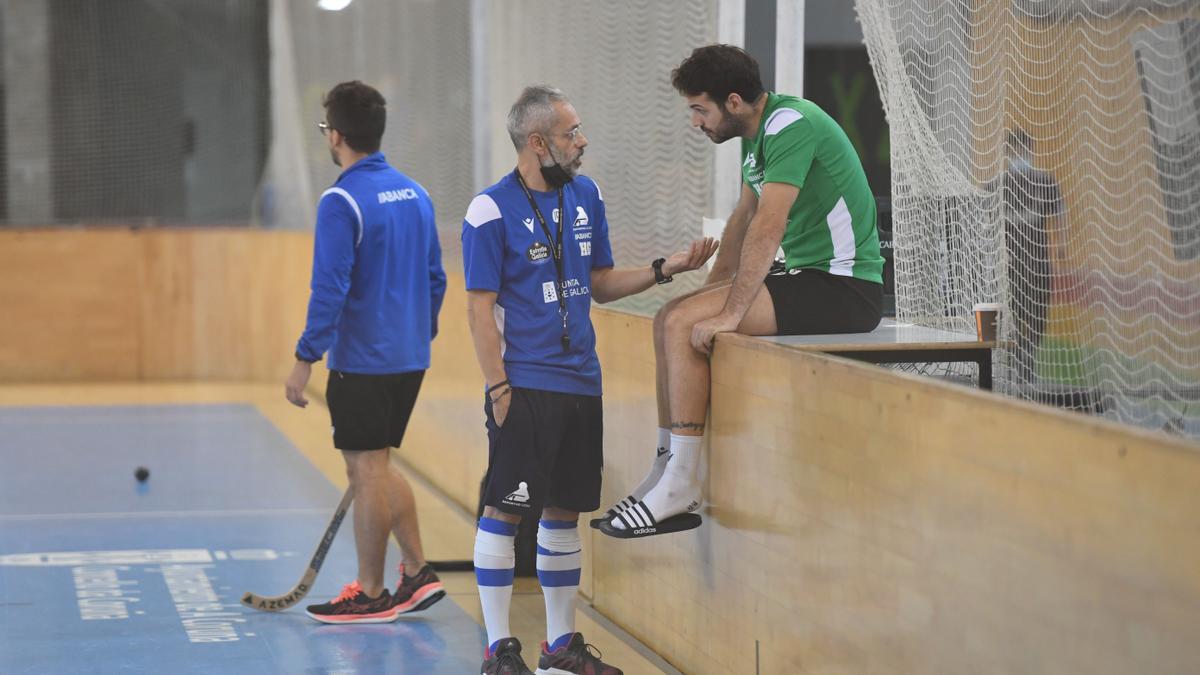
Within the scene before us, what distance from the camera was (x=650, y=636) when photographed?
4.94 m

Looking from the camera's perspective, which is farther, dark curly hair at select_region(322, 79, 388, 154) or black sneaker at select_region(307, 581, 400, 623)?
black sneaker at select_region(307, 581, 400, 623)

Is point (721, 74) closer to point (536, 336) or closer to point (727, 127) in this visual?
point (727, 127)

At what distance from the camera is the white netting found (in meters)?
3.39

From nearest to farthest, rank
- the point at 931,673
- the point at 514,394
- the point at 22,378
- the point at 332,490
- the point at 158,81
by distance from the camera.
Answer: the point at 931,673 < the point at 514,394 < the point at 332,490 < the point at 22,378 < the point at 158,81

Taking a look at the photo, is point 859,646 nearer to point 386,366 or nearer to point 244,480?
point 386,366

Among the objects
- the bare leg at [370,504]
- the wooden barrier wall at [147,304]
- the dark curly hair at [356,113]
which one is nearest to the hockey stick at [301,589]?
the bare leg at [370,504]

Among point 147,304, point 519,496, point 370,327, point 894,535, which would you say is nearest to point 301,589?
point 370,327

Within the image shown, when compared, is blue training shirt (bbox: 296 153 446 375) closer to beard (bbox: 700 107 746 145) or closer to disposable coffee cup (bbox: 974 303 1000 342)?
beard (bbox: 700 107 746 145)

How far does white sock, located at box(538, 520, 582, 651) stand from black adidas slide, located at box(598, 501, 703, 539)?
13.2 inches

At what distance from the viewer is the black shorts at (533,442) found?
165 inches

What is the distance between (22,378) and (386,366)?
30.2 feet

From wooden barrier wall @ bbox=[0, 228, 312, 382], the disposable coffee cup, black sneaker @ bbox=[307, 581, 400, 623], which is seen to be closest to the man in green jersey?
the disposable coffee cup

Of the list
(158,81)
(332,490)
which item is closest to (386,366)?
(332,490)

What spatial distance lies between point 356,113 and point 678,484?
1.84m
